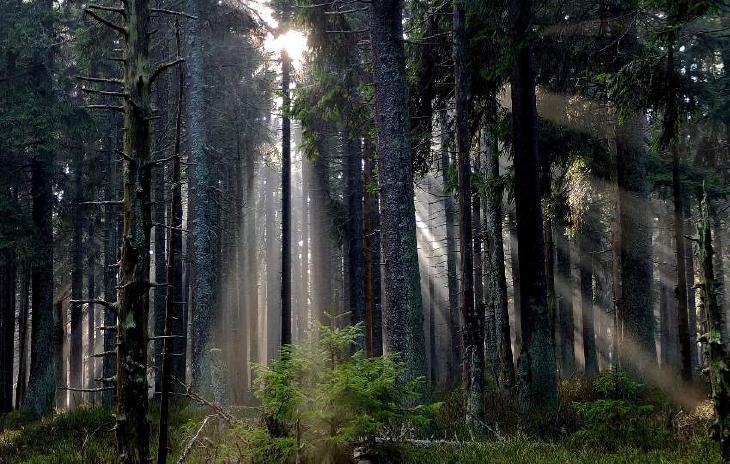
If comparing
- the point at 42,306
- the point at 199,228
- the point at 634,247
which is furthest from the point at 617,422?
the point at 42,306

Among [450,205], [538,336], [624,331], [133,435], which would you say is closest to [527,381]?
[538,336]

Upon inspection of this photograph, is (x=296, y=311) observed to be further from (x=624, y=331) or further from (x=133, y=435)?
(x=133, y=435)

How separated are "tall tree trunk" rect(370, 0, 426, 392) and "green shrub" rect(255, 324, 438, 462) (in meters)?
3.18

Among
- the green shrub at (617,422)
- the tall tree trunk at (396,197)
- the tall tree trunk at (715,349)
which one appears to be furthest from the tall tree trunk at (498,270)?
the tall tree trunk at (715,349)

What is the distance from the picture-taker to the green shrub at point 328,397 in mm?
5453

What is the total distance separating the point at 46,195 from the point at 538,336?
13917 mm

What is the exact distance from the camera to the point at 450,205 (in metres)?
30.4

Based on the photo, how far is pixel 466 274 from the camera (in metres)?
9.36

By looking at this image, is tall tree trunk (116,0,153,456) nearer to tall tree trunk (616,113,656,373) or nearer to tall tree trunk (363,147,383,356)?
tall tree trunk (616,113,656,373)

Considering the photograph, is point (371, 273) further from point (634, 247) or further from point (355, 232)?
point (634, 247)

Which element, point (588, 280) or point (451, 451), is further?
point (588, 280)

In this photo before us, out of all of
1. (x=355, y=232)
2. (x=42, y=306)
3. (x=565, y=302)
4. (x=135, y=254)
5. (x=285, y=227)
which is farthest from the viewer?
(x=565, y=302)

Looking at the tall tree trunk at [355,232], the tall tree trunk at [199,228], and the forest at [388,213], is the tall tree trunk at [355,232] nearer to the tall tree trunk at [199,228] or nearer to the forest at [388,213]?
the forest at [388,213]

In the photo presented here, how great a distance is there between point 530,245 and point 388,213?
10.4 feet
